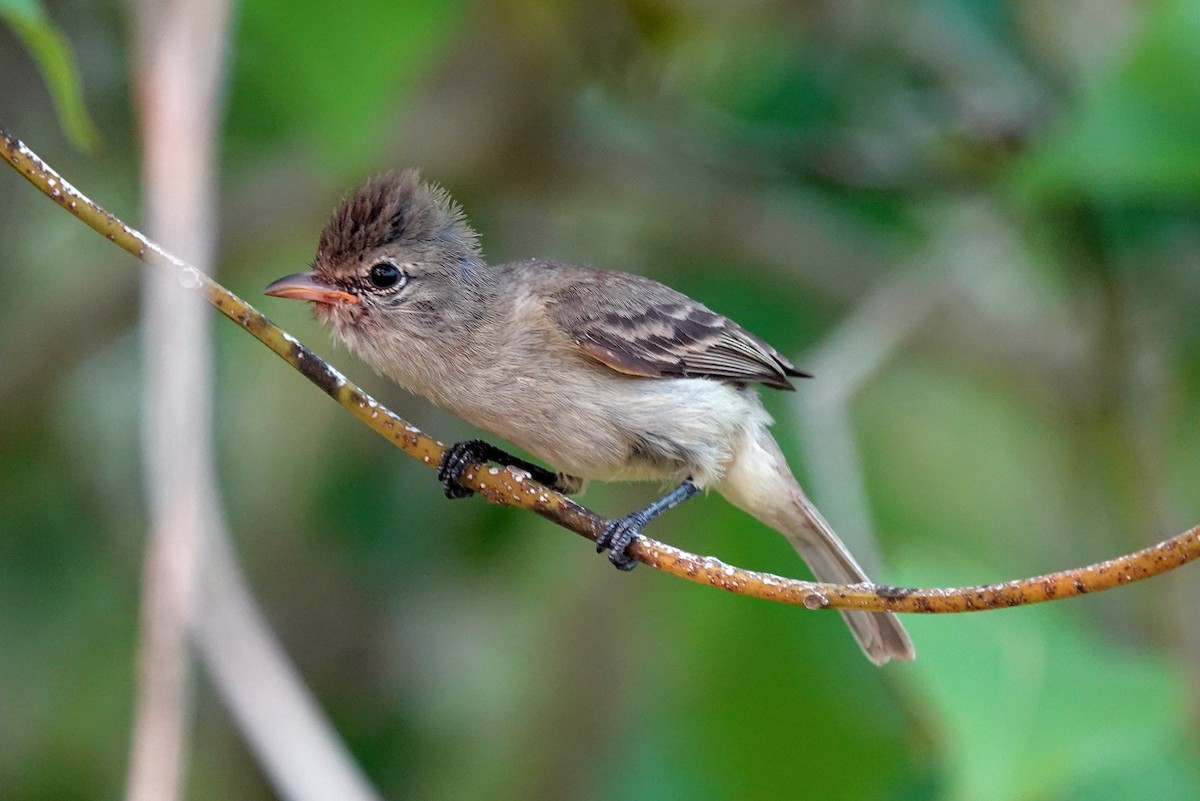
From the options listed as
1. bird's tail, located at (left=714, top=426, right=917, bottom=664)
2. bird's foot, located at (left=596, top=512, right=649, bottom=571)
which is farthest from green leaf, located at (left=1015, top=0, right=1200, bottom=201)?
bird's foot, located at (left=596, top=512, right=649, bottom=571)

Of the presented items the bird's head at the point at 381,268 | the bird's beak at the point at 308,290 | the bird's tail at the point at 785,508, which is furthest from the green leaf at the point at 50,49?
the bird's tail at the point at 785,508

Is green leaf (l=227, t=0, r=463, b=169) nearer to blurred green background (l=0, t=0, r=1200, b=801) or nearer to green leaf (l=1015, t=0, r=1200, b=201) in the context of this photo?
blurred green background (l=0, t=0, r=1200, b=801)

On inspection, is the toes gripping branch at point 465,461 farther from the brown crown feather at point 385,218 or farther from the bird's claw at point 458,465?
the brown crown feather at point 385,218

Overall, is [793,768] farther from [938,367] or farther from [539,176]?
[539,176]

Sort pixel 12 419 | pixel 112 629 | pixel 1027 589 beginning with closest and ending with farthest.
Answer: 1. pixel 1027 589
2. pixel 12 419
3. pixel 112 629

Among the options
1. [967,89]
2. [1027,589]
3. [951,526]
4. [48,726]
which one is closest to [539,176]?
→ [967,89]
